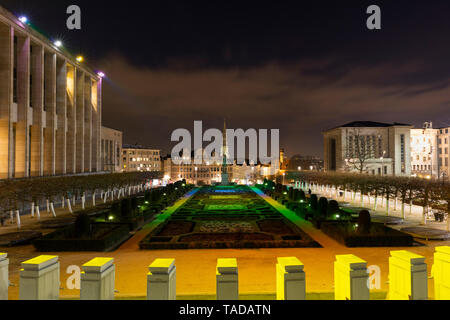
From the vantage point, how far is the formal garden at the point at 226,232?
1479 cm

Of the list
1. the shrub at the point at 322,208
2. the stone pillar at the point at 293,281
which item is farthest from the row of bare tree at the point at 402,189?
the stone pillar at the point at 293,281

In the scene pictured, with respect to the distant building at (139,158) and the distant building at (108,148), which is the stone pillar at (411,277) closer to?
the distant building at (108,148)

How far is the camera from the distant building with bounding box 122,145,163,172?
429ft

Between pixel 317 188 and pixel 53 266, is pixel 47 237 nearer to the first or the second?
pixel 53 266

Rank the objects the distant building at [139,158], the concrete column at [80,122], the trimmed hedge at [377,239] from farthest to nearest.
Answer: the distant building at [139,158] → the concrete column at [80,122] → the trimmed hedge at [377,239]

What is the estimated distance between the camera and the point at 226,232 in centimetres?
1827

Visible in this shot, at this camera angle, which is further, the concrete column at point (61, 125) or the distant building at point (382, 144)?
the distant building at point (382, 144)

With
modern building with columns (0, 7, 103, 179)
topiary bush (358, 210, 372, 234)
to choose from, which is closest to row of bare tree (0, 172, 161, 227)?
modern building with columns (0, 7, 103, 179)

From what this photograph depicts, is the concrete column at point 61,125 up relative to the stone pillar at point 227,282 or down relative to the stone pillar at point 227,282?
up

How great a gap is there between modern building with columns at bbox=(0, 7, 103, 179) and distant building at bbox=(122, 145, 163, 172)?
7180cm

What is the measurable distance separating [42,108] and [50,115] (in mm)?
3044

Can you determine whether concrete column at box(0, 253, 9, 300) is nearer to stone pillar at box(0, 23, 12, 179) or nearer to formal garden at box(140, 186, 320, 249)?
formal garden at box(140, 186, 320, 249)

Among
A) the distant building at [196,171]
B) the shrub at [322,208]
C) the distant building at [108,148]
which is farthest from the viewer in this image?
the distant building at [196,171]
